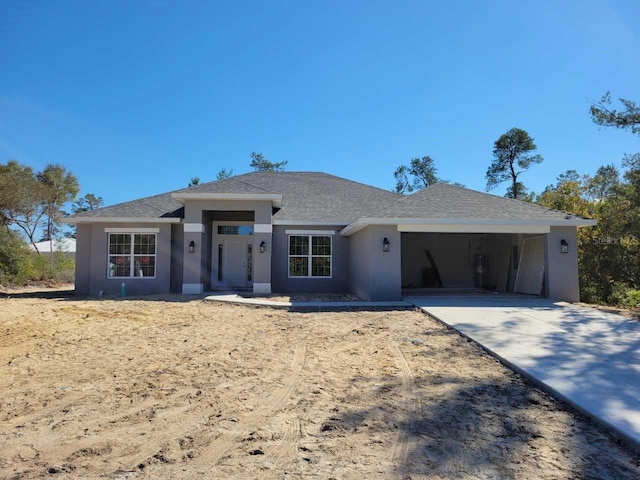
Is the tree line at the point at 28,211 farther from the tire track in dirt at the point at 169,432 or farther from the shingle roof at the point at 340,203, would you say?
the tire track in dirt at the point at 169,432

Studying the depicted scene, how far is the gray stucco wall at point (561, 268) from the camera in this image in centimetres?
1253

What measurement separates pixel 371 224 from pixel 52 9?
1018 cm

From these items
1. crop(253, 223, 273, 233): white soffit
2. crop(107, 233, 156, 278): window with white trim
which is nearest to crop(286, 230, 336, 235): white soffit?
crop(253, 223, 273, 233): white soffit

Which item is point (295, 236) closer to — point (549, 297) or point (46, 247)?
point (549, 297)

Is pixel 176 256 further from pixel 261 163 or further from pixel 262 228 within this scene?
pixel 261 163

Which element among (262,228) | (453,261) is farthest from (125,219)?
(453,261)

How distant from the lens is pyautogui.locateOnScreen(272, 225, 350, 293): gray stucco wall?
53.1ft

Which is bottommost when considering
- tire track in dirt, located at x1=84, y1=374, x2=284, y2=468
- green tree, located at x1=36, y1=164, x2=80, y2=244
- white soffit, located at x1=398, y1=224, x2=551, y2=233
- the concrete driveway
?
tire track in dirt, located at x1=84, y1=374, x2=284, y2=468

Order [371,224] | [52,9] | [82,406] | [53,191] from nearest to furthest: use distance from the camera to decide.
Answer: [82,406], [52,9], [371,224], [53,191]

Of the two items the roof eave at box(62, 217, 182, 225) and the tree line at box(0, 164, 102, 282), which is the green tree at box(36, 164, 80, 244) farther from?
the roof eave at box(62, 217, 182, 225)

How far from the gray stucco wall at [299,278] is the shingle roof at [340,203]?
628 millimetres

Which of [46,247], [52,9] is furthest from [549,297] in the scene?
[46,247]

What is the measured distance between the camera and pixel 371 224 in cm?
1234

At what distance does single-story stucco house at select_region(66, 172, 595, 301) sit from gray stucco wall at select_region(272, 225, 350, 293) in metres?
0.04
